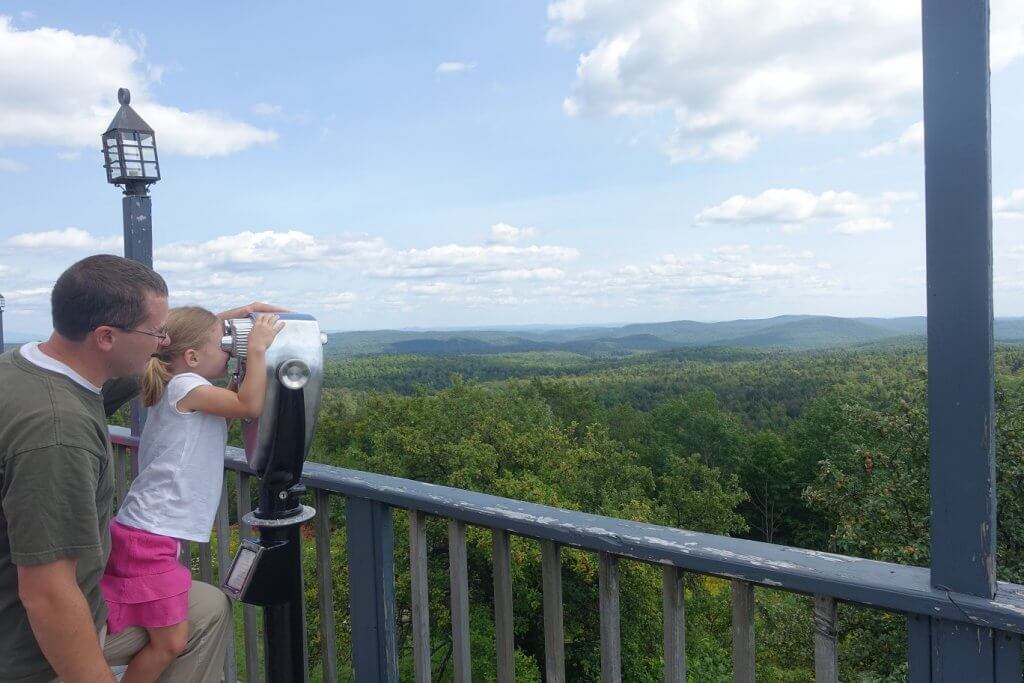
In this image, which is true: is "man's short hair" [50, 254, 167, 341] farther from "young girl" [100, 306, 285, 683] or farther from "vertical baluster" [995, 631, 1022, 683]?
"vertical baluster" [995, 631, 1022, 683]

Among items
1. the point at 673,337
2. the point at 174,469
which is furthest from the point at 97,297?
the point at 673,337

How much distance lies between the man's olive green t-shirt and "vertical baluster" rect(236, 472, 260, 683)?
2.40 feet

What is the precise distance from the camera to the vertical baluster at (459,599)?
5.73 ft

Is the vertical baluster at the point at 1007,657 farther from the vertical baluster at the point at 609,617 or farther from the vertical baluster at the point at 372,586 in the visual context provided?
the vertical baluster at the point at 372,586

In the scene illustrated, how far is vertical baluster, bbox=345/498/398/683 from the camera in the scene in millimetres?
1935

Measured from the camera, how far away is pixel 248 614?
218 centimetres

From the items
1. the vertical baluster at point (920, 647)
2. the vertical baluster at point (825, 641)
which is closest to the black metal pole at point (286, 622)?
the vertical baluster at point (825, 641)

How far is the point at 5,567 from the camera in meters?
1.31

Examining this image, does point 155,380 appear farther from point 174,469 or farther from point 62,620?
point 62,620

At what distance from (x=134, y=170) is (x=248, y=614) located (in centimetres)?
253

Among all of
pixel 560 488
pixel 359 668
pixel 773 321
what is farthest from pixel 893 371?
pixel 773 321

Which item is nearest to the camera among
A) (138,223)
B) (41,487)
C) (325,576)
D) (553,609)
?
(41,487)

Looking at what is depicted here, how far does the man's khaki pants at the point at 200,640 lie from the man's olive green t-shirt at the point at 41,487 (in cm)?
36

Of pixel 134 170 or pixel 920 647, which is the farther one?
pixel 134 170
